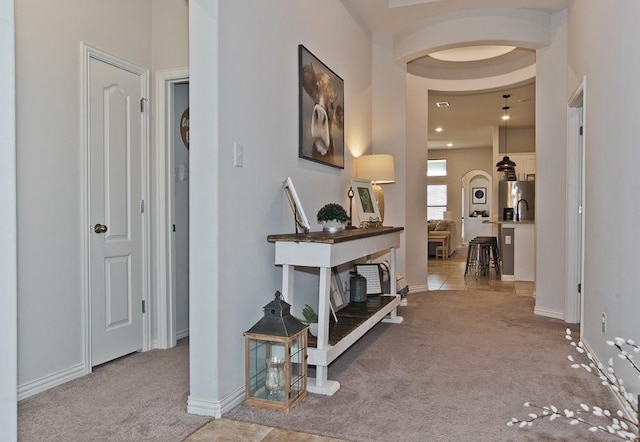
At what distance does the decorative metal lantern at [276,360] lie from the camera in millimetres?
2404

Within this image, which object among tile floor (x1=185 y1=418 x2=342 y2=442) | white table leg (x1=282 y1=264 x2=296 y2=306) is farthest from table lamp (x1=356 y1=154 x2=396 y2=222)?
tile floor (x1=185 y1=418 x2=342 y2=442)

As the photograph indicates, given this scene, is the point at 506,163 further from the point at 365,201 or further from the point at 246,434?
the point at 246,434

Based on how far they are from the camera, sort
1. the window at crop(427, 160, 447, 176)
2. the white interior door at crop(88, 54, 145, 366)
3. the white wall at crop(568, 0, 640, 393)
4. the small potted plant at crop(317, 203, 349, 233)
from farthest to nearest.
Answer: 1. the window at crop(427, 160, 447, 176)
2. the small potted plant at crop(317, 203, 349, 233)
3. the white interior door at crop(88, 54, 145, 366)
4. the white wall at crop(568, 0, 640, 393)

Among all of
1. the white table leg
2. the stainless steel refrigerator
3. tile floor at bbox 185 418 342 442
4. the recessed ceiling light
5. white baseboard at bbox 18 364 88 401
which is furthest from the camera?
the stainless steel refrigerator

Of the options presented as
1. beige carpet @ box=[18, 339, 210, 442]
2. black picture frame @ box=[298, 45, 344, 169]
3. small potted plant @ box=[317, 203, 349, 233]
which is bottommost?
beige carpet @ box=[18, 339, 210, 442]

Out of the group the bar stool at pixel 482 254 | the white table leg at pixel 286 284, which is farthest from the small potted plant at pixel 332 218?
the bar stool at pixel 482 254

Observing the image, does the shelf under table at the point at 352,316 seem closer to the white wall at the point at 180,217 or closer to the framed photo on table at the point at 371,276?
the framed photo on table at the point at 371,276

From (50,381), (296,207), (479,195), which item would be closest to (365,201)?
(296,207)

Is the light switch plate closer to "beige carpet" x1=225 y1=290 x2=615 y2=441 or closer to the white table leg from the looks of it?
the white table leg

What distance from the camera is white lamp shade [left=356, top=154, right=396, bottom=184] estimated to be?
4.63m

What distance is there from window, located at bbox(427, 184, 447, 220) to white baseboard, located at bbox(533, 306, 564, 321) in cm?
909

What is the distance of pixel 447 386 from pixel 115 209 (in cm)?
240

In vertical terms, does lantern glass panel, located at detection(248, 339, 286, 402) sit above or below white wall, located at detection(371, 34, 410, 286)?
below

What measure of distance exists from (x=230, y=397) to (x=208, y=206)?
3.19ft
